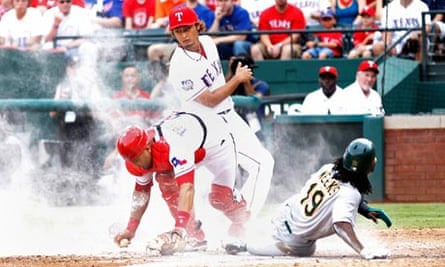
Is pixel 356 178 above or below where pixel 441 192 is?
above

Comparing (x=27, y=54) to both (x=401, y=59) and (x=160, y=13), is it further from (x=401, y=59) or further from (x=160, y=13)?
(x=401, y=59)

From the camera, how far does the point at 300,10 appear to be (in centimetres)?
1684

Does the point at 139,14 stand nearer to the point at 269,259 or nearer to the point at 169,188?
the point at 169,188

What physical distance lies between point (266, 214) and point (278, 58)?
14.7ft

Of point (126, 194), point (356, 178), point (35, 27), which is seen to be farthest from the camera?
point (35, 27)

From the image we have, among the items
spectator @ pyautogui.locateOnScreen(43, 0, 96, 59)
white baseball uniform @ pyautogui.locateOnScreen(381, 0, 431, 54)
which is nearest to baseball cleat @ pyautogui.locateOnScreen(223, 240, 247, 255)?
spectator @ pyautogui.locateOnScreen(43, 0, 96, 59)

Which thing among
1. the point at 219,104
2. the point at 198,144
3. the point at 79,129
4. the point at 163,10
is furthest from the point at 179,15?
the point at 163,10

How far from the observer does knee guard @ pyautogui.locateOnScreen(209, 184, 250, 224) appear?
9.61 m

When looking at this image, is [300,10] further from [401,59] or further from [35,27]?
[35,27]

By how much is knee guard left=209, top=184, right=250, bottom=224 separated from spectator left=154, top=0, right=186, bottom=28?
7.39 meters

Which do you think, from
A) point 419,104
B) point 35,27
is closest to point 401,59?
point 419,104

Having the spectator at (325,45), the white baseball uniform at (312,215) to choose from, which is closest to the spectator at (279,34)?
the spectator at (325,45)

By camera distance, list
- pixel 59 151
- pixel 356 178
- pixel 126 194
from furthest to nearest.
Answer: pixel 59 151, pixel 126 194, pixel 356 178

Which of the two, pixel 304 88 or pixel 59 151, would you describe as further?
pixel 304 88
